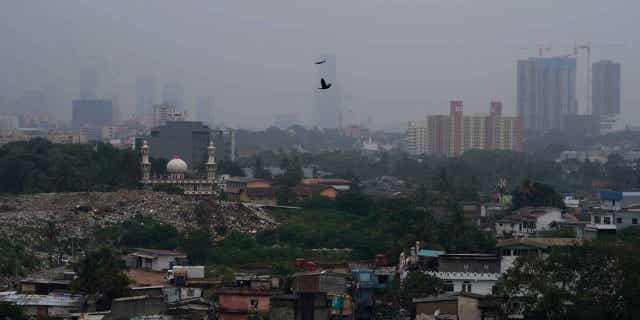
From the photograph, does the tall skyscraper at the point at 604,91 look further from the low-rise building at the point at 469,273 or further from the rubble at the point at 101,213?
the low-rise building at the point at 469,273

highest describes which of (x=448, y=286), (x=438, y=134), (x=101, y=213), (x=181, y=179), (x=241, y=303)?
(x=438, y=134)

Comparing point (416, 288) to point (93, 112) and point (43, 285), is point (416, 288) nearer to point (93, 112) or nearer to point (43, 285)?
point (43, 285)

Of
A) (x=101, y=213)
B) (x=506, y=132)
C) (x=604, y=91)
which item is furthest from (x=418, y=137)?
(x=101, y=213)

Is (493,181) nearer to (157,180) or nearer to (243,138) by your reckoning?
(157,180)

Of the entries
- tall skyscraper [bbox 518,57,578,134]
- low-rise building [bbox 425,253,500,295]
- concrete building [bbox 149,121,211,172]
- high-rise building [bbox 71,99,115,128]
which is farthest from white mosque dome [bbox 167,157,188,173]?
tall skyscraper [bbox 518,57,578,134]

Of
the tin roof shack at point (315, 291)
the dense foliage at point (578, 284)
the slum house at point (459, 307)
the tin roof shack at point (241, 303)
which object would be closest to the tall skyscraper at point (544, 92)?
the tin roof shack at point (315, 291)

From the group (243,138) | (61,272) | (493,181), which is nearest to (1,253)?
(61,272)

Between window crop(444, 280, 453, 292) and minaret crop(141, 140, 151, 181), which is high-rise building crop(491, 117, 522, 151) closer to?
minaret crop(141, 140, 151, 181)
